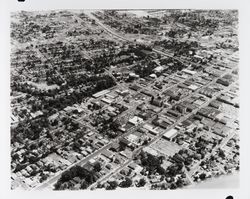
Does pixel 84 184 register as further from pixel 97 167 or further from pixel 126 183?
pixel 126 183

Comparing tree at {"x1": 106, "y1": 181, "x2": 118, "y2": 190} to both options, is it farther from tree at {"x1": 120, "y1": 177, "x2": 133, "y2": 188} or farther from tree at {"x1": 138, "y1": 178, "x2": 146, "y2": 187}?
tree at {"x1": 138, "y1": 178, "x2": 146, "y2": 187}

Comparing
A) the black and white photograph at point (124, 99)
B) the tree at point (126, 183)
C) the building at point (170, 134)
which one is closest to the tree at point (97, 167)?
the black and white photograph at point (124, 99)

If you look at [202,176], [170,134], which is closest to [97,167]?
[170,134]

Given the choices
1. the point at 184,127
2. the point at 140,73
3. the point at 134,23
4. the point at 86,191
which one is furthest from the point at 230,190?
the point at 134,23

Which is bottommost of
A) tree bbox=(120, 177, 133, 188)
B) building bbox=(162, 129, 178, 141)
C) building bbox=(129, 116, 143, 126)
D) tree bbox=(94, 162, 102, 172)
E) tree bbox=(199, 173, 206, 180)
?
tree bbox=(120, 177, 133, 188)

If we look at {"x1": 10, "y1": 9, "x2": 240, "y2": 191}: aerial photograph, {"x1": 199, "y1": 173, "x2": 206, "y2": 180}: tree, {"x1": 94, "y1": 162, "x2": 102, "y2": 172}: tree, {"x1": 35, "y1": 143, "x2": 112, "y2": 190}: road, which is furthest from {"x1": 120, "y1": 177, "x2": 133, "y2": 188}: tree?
{"x1": 199, "y1": 173, "x2": 206, "y2": 180}: tree

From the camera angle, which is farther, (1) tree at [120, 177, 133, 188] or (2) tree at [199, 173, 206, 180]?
(2) tree at [199, 173, 206, 180]
